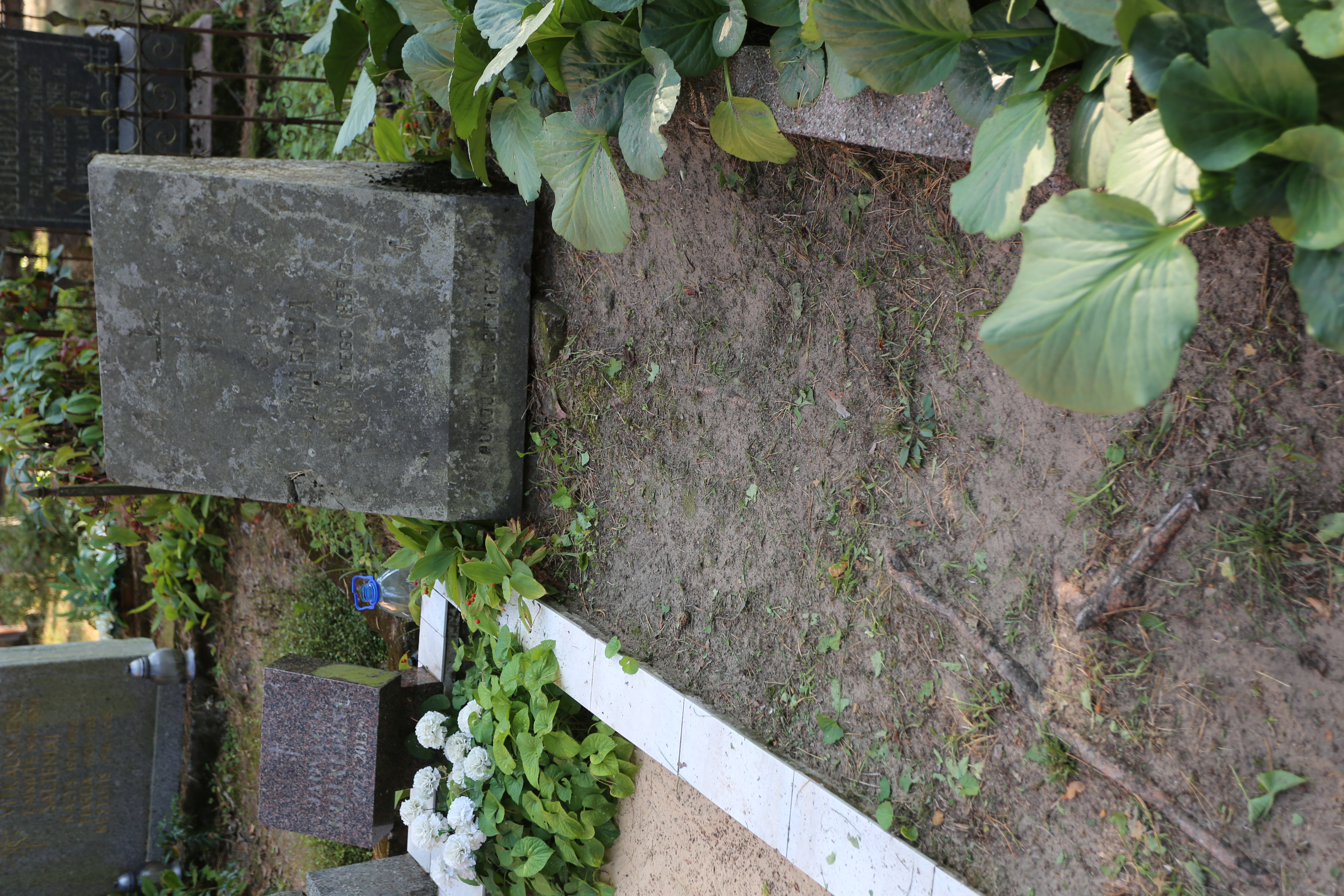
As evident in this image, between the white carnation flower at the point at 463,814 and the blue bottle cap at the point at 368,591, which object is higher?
the blue bottle cap at the point at 368,591

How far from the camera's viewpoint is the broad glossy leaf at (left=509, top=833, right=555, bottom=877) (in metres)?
3.66

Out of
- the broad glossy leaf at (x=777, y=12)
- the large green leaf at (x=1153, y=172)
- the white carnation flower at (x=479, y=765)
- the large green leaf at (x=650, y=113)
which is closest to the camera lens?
the large green leaf at (x=1153, y=172)

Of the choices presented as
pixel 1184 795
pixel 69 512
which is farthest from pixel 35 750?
pixel 1184 795

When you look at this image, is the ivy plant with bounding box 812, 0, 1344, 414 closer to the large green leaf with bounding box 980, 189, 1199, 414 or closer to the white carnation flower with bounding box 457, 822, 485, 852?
the large green leaf with bounding box 980, 189, 1199, 414

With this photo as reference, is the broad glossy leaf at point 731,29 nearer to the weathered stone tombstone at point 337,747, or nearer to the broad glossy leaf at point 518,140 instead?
the broad glossy leaf at point 518,140

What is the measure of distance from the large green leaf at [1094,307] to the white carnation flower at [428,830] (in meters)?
3.46

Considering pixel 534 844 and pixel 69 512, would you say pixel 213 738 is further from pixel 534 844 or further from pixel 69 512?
pixel 534 844

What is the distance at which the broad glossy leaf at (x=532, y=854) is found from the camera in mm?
3664

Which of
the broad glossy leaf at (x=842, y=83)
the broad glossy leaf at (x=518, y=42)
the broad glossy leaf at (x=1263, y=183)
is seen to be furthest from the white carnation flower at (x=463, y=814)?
the broad glossy leaf at (x=1263, y=183)

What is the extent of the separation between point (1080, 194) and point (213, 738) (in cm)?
664

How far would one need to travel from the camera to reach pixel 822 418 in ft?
8.78

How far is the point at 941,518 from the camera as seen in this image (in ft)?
7.77

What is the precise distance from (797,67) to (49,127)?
4862 mm

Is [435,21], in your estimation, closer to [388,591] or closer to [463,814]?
[388,591]
